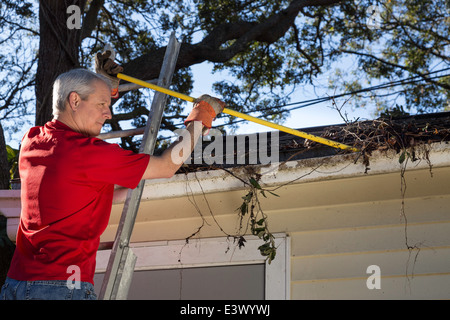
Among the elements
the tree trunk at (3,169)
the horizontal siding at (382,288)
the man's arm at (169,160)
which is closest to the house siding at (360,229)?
the horizontal siding at (382,288)

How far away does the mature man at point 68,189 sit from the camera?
284cm

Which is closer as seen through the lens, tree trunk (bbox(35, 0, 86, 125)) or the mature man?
the mature man

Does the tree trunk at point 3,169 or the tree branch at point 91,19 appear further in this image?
the tree branch at point 91,19

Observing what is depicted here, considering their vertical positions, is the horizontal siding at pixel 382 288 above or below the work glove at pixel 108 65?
below

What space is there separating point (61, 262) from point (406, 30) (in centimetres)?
1354

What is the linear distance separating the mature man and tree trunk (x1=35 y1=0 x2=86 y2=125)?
6195 mm

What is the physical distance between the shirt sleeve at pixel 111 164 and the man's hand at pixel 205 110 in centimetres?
47

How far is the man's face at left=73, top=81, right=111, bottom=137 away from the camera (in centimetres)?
313

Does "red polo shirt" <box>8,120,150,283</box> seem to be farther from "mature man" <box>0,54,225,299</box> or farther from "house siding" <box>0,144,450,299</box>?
"house siding" <box>0,144,450,299</box>

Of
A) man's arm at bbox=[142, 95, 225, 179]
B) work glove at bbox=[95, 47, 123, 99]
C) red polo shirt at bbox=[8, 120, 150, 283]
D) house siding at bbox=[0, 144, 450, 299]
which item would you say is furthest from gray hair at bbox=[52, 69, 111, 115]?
house siding at bbox=[0, 144, 450, 299]

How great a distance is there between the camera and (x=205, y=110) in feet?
11.1

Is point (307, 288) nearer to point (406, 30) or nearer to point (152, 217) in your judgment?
point (152, 217)

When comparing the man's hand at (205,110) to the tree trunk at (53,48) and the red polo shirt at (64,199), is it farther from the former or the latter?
the tree trunk at (53,48)
